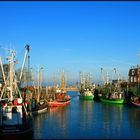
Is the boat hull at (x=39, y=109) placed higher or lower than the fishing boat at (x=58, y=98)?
lower

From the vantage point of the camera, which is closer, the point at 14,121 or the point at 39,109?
the point at 14,121

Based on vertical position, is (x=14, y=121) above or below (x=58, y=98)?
below

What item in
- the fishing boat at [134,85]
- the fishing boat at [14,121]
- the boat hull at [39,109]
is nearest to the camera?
the fishing boat at [14,121]

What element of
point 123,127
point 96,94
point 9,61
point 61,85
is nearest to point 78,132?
point 123,127

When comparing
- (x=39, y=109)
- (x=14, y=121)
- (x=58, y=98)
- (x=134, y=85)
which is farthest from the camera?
(x=134, y=85)

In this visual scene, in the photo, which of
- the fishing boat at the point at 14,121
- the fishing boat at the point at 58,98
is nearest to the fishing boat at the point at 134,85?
the fishing boat at the point at 58,98

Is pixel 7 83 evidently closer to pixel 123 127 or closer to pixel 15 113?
pixel 15 113

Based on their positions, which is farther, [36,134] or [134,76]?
[134,76]

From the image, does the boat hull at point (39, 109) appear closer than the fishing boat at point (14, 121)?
No

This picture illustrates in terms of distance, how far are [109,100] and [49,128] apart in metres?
76.7

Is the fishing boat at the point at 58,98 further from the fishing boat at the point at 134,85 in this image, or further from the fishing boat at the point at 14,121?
the fishing boat at the point at 14,121

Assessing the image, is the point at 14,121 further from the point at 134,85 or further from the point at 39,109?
the point at 134,85

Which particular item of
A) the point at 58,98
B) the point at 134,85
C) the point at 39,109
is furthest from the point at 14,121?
the point at 134,85

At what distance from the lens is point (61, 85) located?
500 feet
